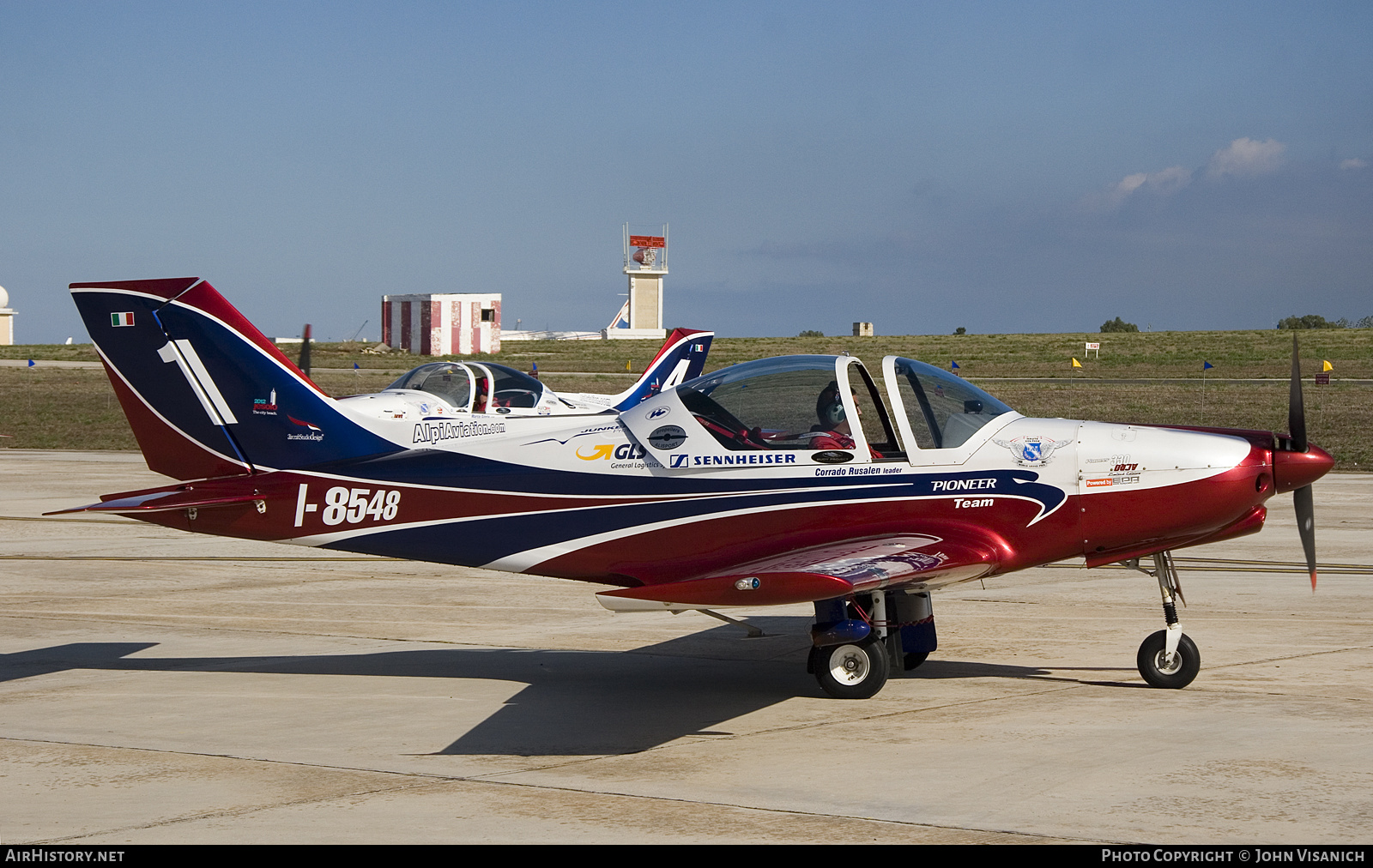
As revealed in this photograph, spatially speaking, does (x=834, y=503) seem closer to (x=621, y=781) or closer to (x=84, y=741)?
(x=621, y=781)

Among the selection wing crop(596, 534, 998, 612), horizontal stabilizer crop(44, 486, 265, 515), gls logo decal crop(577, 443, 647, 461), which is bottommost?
wing crop(596, 534, 998, 612)

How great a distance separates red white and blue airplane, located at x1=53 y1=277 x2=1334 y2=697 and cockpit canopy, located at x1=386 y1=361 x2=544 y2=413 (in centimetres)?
949

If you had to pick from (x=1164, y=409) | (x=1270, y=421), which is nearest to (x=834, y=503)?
(x=1270, y=421)

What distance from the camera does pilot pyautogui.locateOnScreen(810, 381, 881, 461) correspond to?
8.95 metres

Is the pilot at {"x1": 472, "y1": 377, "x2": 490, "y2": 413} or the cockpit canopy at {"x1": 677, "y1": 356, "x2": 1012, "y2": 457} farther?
the pilot at {"x1": 472, "y1": 377, "x2": 490, "y2": 413}

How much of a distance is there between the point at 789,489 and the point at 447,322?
247ft

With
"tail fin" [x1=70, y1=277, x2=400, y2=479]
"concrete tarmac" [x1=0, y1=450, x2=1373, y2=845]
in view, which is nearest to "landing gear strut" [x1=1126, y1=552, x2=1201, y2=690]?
"concrete tarmac" [x1=0, y1=450, x2=1373, y2=845]

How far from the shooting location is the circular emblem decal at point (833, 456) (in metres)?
8.92

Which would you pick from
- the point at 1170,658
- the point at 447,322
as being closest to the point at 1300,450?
the point at 1170,658

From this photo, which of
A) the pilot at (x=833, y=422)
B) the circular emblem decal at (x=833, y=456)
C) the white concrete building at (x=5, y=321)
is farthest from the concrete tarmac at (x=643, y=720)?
the white concrete building at (x=5, y=321)

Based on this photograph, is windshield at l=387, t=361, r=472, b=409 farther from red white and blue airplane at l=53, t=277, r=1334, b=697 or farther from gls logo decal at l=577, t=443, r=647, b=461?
gls logo decal at l=577, t=443, r=647, b=461

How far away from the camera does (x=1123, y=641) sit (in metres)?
10.7

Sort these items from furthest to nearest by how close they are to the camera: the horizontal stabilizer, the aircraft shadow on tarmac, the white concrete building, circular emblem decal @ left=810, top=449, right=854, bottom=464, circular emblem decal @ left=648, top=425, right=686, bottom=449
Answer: the white concrete building
the horizontal stabilizer
circular emblem decal @ left=648, top=425, right=686, bottom=449
circular emblem decal @ left=810, top=449, right=854, bottom=464
the aircraft shadow on tarmac

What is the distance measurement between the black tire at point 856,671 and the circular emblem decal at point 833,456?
47.5 inches
